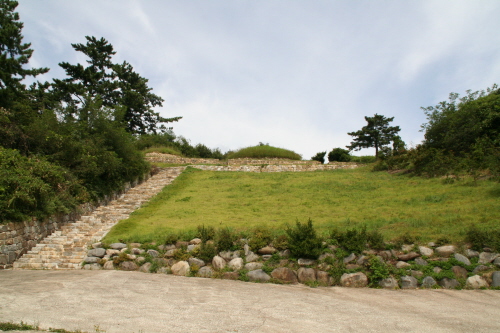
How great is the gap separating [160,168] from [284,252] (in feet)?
53.9

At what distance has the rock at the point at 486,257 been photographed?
6380 mm

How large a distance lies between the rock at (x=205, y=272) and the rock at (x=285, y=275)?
4.81 feet

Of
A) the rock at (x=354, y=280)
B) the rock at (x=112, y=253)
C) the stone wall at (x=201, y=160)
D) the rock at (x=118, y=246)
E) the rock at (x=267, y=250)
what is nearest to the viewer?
the rock at (x=354, y=280)

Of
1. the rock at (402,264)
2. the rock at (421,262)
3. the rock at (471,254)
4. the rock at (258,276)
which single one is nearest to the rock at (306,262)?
the rock at (258,276)

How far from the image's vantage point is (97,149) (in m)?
13.5

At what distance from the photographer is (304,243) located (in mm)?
6867

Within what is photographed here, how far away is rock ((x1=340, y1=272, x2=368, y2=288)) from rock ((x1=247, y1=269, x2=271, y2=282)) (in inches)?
62.9

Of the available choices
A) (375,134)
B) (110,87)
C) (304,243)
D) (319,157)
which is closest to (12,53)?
(110,87)

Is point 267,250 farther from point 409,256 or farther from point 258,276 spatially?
point 409,256

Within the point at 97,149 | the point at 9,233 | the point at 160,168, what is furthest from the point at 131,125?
the point at 9,233

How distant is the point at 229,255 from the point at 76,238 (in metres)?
5.15

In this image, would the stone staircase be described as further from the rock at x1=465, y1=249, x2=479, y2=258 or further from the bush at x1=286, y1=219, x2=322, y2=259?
the rock at x1=465, y1=249, x2=479, y2=258

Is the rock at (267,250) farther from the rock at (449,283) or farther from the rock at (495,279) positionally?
the rock at (495,279)

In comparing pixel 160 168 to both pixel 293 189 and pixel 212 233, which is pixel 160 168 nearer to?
pixel 293 189
